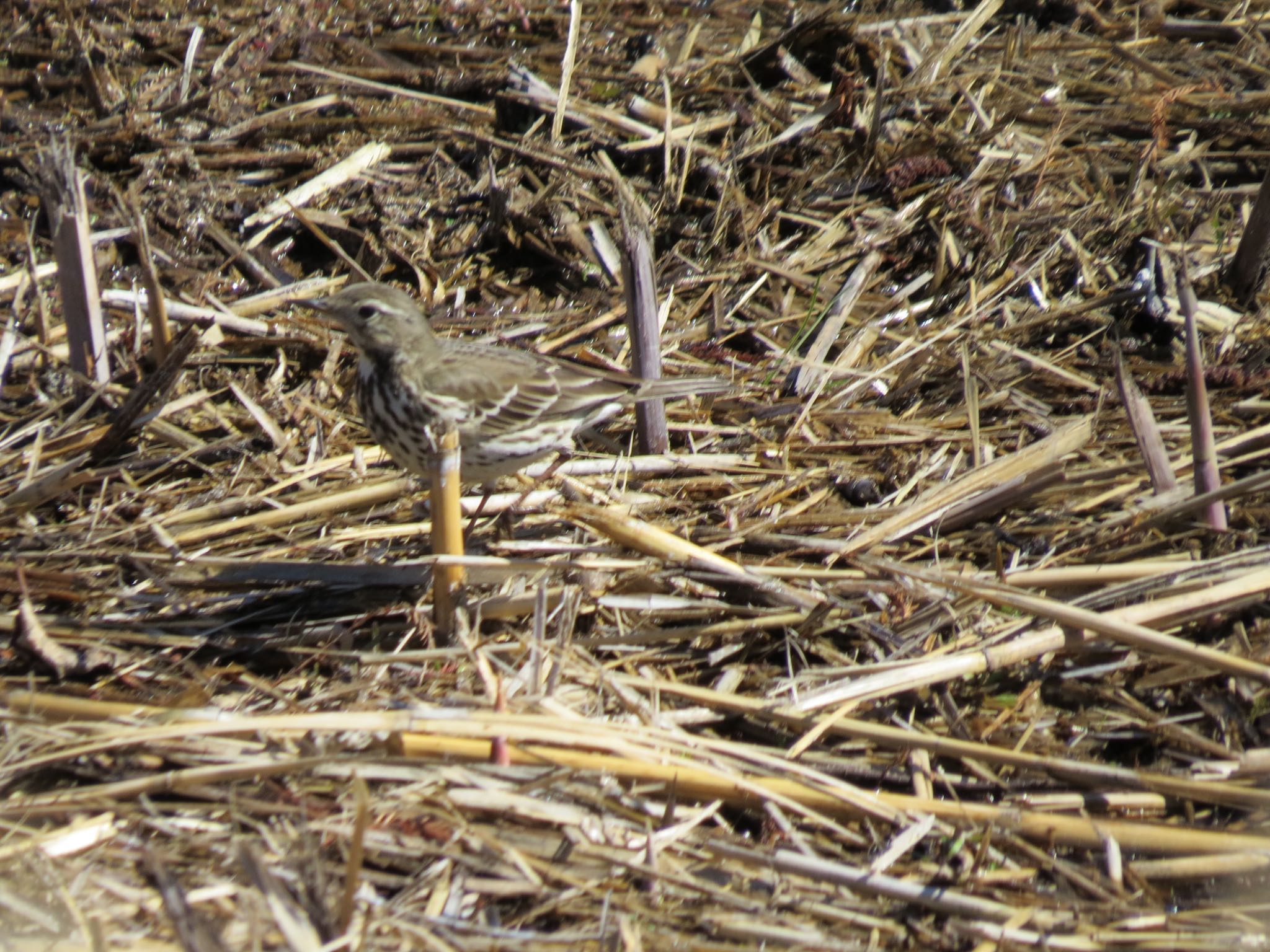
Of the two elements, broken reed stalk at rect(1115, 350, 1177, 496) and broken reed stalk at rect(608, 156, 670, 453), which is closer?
broken reed stalk at rect(1115, 350, 1177, 496)

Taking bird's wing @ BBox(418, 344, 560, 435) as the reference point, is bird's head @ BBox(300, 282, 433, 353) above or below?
above

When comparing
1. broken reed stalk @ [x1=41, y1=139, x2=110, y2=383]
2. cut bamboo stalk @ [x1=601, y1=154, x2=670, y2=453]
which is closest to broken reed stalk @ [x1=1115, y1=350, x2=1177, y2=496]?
cut bamboo stalk @ [x1=601, y1=154, x2=670, y2=453]

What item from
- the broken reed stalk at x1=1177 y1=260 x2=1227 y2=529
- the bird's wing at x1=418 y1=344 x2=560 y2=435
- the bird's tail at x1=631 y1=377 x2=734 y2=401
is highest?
the broken reed stalk at x1=1177 y1=260 x2=1227 y2=529

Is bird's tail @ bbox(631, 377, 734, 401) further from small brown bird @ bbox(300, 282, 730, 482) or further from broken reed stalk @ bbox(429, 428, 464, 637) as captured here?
broken reed stalk @ bbox(429, 428, 464, 637)

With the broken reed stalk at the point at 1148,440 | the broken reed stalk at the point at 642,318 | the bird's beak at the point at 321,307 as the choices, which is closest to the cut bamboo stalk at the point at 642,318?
the broken reed stalk at the point at 642,318

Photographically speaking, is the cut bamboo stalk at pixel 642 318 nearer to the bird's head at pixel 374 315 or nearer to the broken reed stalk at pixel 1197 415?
the bird's head at pixel 374 315

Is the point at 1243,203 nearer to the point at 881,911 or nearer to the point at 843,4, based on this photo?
the point at 843,4
